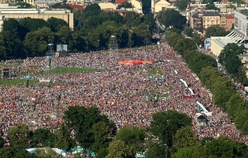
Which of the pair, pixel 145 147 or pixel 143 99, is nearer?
pixel 145 147

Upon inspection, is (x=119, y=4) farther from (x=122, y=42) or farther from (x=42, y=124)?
(x=42, y=124)

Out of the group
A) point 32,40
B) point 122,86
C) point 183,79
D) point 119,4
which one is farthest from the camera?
point 119,4

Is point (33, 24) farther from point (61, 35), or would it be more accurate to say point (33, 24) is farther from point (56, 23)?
point (61, 35)

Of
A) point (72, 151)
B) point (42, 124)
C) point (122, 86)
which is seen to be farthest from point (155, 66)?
point (72, 151)

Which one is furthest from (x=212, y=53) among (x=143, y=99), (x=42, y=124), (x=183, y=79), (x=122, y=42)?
(x=42, y=124)

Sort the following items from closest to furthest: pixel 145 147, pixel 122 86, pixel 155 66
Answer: pixel 145 147, pixel 122 86, pixel 155 66

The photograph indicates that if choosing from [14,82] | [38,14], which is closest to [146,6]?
[38,14]
